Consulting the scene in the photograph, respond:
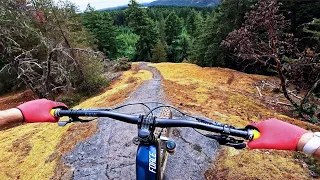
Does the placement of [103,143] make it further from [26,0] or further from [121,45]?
[121,45]

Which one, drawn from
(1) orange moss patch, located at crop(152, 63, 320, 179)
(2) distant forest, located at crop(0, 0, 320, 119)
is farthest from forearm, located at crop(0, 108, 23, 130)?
(2) distant forest, located at crop(0, 0, 320, 119)

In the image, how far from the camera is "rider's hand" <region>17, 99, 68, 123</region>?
2465 millimetres

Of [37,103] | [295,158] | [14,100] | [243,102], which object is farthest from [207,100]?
[14,100]

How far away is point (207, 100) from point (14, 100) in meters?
19.8

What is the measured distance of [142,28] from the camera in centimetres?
3928

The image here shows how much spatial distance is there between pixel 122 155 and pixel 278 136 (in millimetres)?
4781

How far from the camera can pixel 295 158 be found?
6.22 meters

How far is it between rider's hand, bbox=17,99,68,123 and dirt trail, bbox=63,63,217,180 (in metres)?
3.13

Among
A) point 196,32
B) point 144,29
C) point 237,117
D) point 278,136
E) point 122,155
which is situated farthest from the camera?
point 196,32

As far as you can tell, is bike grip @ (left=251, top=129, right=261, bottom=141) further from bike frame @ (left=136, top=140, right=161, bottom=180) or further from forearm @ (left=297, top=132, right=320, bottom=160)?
bike frame @ (left=136, top=140, right=161, bottom=180)

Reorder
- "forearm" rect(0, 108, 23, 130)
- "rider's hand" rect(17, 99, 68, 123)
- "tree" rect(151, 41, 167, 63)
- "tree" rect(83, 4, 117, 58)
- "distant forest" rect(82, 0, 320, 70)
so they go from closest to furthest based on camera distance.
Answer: "forearm" rect(0, 108, 23, 130), "rider's hand" rect(17, 99, 68, 123), "distant forest" rect(82, 0, 320, 70), "tree" rect(83, 4, 117, 58), "tree" rect(151, 41, 167, 63)

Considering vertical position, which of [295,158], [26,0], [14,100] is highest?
[26,0]

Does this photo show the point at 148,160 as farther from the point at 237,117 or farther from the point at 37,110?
the point at 237,117

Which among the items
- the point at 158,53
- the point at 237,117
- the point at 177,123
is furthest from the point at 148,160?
the point at 158,53
